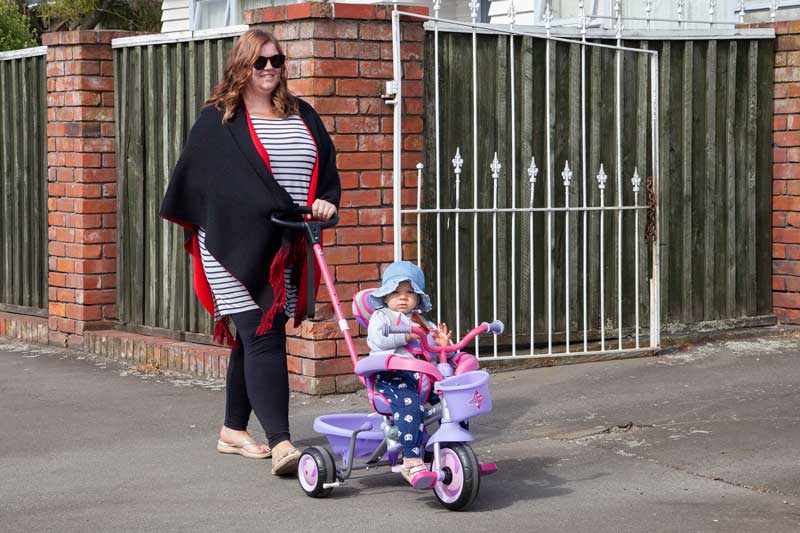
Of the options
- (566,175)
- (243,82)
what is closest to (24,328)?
(566,175)

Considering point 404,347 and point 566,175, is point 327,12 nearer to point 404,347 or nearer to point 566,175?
point 566,175

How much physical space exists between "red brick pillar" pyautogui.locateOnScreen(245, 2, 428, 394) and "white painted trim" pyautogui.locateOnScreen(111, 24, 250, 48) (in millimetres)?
556

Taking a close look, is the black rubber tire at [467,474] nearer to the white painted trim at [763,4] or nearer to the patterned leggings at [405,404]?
the patterned leggings at [405,404]

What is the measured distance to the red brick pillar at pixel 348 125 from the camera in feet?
25.5

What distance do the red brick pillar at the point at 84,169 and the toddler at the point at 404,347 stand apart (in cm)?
440

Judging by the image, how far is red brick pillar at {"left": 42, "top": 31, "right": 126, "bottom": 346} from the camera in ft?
31.7

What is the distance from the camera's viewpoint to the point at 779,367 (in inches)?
332

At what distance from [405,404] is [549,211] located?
10.3ft

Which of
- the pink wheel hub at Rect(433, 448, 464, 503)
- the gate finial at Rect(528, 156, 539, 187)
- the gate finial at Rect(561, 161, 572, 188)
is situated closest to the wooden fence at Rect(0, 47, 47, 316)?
the gate finial at Rect(528, 156, 539, 187)

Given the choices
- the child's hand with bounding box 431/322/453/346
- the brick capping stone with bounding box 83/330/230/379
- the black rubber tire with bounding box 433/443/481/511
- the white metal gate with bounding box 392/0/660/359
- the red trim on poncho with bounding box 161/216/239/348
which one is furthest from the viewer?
the brick capping stone with bounding box 83/330/230/379

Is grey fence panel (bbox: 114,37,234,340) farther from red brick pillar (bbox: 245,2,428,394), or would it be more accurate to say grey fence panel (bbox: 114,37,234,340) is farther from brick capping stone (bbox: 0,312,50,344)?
red brick pillar (bbox: 245,2,428,394)

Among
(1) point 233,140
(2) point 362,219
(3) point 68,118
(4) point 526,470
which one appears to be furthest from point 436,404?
(3) point 68,118

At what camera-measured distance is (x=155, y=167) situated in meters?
9.41

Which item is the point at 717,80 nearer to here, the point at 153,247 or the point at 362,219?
the point at 362,219
